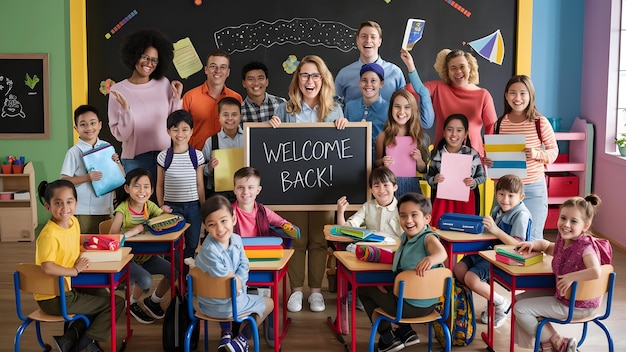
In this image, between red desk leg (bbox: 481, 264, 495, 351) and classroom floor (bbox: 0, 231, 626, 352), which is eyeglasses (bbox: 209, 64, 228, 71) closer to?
classroom floor (bbox: 0, 231, 626, 352)

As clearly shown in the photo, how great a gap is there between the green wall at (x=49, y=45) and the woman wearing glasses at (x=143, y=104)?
2383 millimetres

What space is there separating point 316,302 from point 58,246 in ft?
6.39

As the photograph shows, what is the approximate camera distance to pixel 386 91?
5.46m

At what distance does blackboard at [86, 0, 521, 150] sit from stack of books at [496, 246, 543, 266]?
3.59 meters

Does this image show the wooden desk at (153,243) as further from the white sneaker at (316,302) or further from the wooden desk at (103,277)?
the white sneaker at (316,302)

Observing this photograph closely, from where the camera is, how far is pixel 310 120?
509 cm

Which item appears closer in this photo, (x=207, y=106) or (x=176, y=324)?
(x=176, y=324)

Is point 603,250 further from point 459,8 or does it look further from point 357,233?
point 459,8

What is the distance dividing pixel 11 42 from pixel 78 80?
864mm

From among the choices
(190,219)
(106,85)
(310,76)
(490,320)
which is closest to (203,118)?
(190,219)

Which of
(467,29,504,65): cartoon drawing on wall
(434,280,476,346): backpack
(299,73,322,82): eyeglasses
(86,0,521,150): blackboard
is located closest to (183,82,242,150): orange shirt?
(299,73,322,82): eyeglasses

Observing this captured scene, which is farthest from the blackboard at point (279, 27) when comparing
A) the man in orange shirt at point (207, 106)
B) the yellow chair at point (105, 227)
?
the yellow chair at point (105, 227)

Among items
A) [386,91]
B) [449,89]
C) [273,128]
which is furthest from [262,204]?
[449,89]

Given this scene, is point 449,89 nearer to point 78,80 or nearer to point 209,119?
point 209,119
